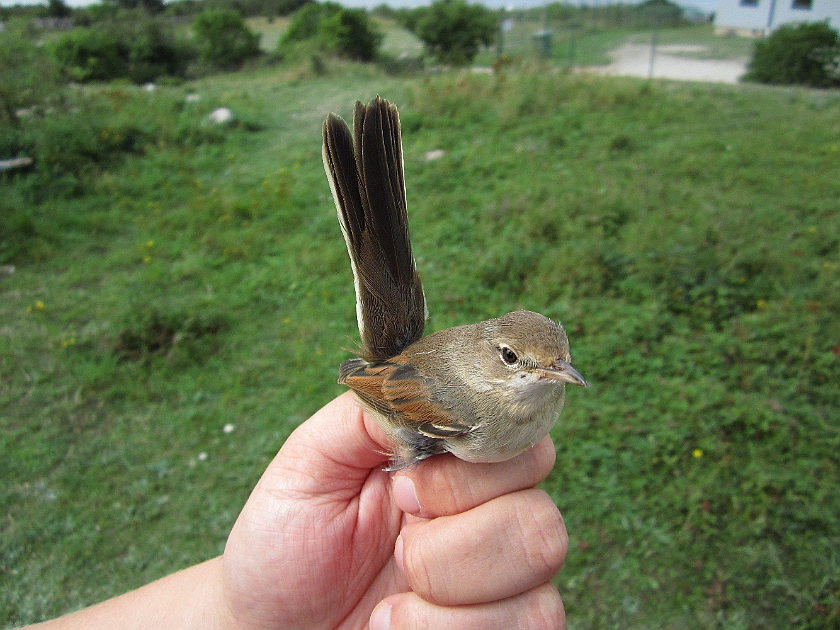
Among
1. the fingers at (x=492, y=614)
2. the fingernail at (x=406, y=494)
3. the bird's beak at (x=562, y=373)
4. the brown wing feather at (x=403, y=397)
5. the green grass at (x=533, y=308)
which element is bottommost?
the green grass at (x=533, y=308)

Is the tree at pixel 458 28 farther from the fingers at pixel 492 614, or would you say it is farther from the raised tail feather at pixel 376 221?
the fingers at pixel 492 614

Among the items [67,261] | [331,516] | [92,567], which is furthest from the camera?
[67,261]

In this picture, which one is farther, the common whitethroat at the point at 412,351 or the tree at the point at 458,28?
the tree at the point at 458,28

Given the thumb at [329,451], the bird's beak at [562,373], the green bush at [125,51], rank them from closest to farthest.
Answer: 1. the bird's beak at [562,373]
2. the thumb at [329,451]
3. the green bush at [125,51]

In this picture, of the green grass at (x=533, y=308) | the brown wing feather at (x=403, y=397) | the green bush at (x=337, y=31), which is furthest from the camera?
the green bush at (x=337, y=31)

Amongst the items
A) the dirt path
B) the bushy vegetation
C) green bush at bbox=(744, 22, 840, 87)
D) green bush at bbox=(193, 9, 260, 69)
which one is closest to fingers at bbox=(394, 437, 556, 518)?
the dirt path

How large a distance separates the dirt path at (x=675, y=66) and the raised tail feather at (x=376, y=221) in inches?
465

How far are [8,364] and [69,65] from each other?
10.9 m

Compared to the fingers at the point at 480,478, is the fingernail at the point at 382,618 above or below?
below

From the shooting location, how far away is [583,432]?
3.48 m

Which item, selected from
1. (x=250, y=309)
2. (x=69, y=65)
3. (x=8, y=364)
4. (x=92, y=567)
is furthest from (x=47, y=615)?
(x=69, y=65)

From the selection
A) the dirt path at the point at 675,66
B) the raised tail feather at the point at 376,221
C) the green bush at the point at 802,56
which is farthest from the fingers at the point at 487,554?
the green bush at the point at 802,56

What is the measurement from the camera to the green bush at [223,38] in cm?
1627

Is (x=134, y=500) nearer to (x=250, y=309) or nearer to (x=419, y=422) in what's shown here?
(x=250, y=309)
